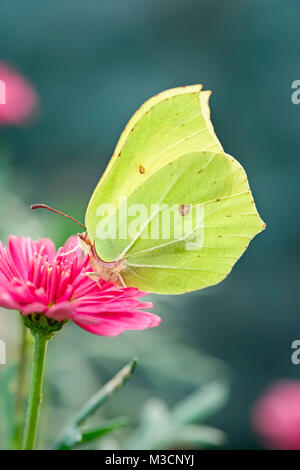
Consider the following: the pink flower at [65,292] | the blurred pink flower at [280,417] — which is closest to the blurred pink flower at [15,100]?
the pink flower at [65,292]

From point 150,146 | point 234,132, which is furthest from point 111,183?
point 234,132

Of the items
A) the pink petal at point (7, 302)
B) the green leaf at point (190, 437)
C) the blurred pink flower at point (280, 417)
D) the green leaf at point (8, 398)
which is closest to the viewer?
the pink petal at point (7, 302)

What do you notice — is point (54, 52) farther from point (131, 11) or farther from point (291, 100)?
point (291, 100)

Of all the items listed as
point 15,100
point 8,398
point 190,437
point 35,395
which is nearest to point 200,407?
point 190,437

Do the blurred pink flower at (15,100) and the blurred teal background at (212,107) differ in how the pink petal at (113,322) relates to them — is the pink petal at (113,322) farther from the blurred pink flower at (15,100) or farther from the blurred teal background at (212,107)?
the blurred teal background at (212,107)

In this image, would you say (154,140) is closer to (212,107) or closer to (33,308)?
(33,308)
